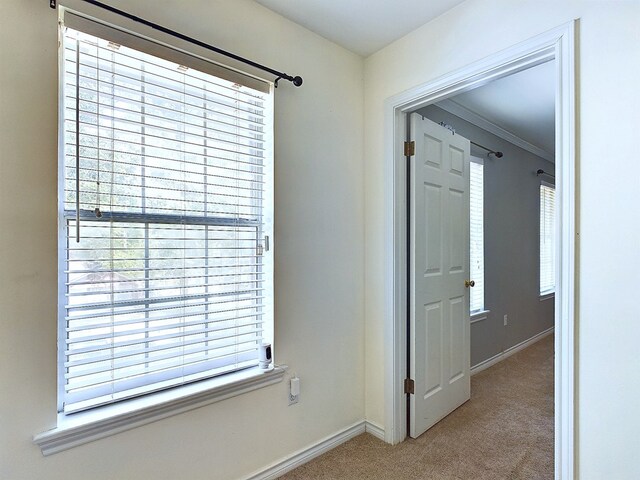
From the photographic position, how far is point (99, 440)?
4.43 feet

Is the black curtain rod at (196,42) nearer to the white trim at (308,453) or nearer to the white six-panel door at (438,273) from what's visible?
the white six-panel door at (438,273)

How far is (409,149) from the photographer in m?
2.25

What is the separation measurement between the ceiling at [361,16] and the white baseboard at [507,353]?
2.97 m

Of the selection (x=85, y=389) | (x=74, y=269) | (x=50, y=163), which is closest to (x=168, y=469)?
(x=85, y=389)

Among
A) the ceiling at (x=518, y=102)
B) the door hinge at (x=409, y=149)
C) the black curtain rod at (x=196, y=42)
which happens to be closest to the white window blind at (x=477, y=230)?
the ceiling at (x=518, y=102)

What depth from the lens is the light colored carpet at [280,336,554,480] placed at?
1898mm

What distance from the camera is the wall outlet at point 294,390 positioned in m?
1.94

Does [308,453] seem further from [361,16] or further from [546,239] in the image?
[546,239]

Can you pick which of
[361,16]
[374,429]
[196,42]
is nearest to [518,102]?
[361,16]

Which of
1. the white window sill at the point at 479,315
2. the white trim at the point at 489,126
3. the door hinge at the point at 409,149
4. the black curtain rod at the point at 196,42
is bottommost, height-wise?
the white window sill at the point at 479,315

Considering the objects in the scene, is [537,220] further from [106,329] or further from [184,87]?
[106,329]

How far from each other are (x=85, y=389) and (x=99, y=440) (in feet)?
0.65

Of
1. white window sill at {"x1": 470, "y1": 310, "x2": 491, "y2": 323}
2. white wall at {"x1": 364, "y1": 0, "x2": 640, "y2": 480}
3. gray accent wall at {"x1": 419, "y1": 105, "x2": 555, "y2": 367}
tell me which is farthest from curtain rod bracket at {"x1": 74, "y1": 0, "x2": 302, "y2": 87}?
white window sill at {"x1": 470, "y1": 310, "x2": 491, "y2": 323}

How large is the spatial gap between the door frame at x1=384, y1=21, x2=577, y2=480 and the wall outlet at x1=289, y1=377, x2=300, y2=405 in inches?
23.6
